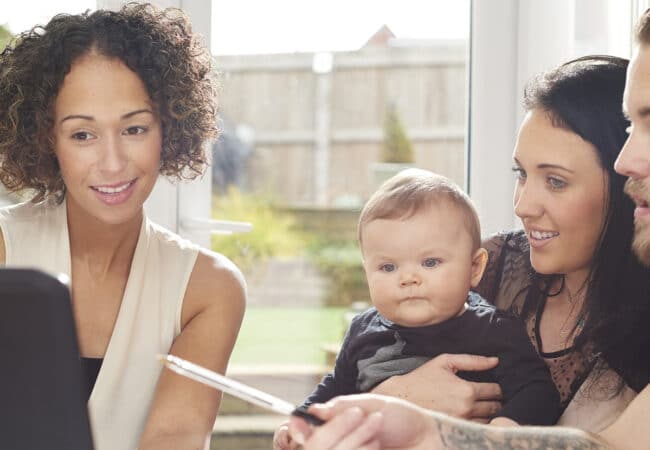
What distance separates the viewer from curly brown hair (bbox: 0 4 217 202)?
1.96 m

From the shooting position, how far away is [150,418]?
1.93 metres

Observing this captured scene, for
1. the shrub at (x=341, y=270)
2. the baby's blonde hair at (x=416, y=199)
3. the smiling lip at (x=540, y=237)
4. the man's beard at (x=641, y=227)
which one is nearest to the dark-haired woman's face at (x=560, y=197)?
the smiling lip at (x=540, y=237)

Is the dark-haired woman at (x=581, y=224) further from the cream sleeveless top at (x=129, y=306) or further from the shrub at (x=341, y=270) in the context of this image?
the shrub at (x=341, y=270)

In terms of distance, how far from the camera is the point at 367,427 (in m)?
1.10

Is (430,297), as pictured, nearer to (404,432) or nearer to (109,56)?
(404,432)

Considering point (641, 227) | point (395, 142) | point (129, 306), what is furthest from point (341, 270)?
point (641, 227)

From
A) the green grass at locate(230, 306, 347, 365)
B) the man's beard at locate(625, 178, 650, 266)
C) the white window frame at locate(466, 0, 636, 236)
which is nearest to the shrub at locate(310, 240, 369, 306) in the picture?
the green grass at locate(230, 306, 347, 365)

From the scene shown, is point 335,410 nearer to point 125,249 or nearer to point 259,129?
point 125,249

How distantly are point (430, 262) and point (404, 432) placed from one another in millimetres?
521

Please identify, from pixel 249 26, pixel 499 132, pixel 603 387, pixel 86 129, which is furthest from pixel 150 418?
pixel 499 132

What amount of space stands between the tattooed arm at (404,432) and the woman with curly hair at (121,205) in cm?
80

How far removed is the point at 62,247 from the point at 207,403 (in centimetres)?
47

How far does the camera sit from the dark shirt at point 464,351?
1.60 m

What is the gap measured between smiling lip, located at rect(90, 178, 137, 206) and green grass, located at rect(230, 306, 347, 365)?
84 centimetres
